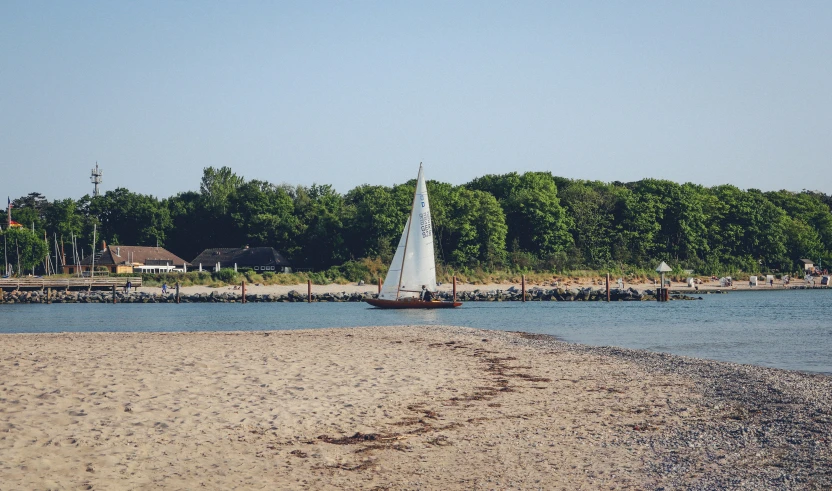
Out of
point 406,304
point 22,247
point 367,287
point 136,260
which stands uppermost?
point 22,247

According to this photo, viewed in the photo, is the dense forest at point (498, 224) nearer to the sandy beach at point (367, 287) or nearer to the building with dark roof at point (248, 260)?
the building with dark roof at point (248, 260)

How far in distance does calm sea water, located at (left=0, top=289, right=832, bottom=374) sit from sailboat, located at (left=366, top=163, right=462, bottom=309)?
109 cm

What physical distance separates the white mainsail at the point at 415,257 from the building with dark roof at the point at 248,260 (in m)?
55.5

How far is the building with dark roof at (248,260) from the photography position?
11069 centimetres

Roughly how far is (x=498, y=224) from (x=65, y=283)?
49367 millimetres

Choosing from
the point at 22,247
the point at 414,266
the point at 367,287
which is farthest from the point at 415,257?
the point at 22,247

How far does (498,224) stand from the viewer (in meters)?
103

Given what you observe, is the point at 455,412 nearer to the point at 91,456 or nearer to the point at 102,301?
the point at 91,456

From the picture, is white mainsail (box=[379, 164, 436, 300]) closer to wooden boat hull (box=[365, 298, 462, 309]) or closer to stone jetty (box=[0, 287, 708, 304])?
wooden boat hull (box=[365, 298, 462, 309])

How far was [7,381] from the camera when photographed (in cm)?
1463

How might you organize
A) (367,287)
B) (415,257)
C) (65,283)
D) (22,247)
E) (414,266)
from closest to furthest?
(415,257) < (414,266) < (65,283) < (367,287) < (22,247)

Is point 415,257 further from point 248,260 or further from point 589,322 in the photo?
point 248,260

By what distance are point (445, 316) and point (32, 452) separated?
40541 millimetres

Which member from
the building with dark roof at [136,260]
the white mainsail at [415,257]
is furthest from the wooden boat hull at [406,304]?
the building with dark roof at [136,260]
